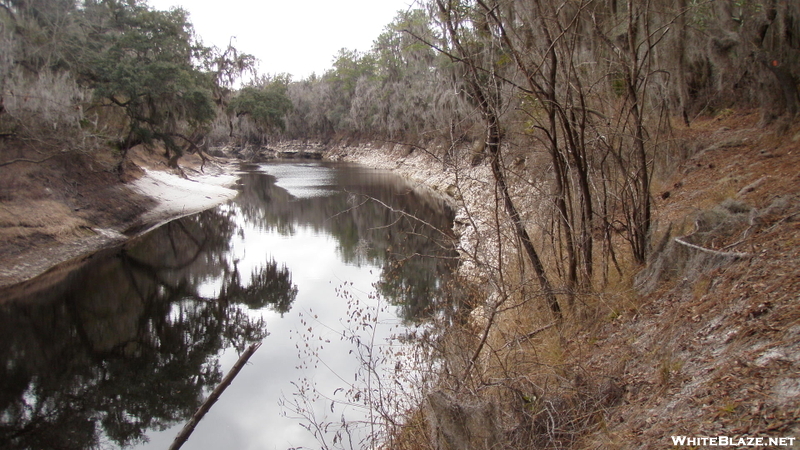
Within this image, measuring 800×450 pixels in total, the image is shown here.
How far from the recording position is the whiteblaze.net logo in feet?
8.09

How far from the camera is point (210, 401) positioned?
6.55 metres

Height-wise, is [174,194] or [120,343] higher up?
[174,194]

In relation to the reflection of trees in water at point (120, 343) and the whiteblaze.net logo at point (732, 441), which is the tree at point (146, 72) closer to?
the reflection of trees in water at point (120, 343)

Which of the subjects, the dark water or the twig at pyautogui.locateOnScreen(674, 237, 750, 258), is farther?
the dark water

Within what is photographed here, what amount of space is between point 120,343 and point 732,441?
10.1m

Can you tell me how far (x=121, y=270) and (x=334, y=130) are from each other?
5431cm

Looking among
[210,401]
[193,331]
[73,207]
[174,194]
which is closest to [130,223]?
[73,207]

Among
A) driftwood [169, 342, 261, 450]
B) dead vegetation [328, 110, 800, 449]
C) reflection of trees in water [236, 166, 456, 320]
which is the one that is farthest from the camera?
reflection of trees in water [236, 166, 456, 320]

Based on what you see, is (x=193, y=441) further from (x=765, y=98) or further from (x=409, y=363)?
(x=765, y=98)

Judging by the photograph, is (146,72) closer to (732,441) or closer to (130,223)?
(130,223)

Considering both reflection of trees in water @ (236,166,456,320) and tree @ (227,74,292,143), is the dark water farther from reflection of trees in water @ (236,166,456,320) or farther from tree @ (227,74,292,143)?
tree @ (227,74,292,143)

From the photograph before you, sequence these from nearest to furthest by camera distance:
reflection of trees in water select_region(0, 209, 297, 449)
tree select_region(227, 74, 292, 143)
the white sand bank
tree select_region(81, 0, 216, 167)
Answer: reflection of trees in water select_region(0, 209, 297, 449) → tree select_region(81, 0, 216, 167) → the white sand bank → tree select_region(227, 74, 292, 143)

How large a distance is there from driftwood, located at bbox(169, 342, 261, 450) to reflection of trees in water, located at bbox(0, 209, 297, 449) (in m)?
0.61

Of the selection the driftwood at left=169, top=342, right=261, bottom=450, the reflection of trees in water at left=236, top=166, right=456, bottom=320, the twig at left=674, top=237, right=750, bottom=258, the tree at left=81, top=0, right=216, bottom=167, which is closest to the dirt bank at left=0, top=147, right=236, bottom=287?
the tree at left=81, top=0, right=216, bottom=167
